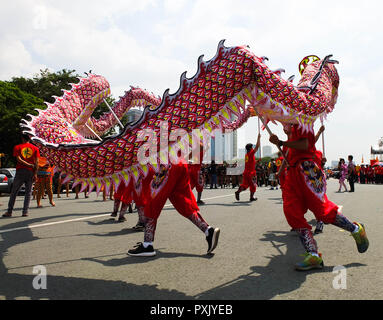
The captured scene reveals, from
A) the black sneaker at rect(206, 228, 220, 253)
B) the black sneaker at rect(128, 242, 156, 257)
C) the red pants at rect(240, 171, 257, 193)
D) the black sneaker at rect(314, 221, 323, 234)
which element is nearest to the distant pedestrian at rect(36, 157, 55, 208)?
the red pants at rect(240, 171, 257, 193)

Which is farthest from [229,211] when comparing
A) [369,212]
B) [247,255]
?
[247,255]

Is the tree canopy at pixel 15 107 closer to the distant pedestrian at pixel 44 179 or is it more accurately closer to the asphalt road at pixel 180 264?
the distant pedestrian at pixel 44 179

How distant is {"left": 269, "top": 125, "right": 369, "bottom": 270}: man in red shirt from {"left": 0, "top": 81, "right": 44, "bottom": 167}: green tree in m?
26.8

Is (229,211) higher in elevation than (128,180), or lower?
lower

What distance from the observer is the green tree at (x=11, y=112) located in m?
27.8

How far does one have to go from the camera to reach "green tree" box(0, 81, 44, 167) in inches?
1096

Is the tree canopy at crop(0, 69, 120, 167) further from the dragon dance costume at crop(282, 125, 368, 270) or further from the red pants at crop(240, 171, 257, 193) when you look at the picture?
the dragon dance costume at crop(282, 125, 368, 270)

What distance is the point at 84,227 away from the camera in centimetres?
709

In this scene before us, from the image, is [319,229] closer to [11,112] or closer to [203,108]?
[203,108]

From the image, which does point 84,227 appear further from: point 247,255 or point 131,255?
point 247,255

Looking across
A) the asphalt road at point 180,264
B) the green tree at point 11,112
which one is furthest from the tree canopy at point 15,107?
the asphalt road at point 180,264

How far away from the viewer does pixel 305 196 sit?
13.9 feet
